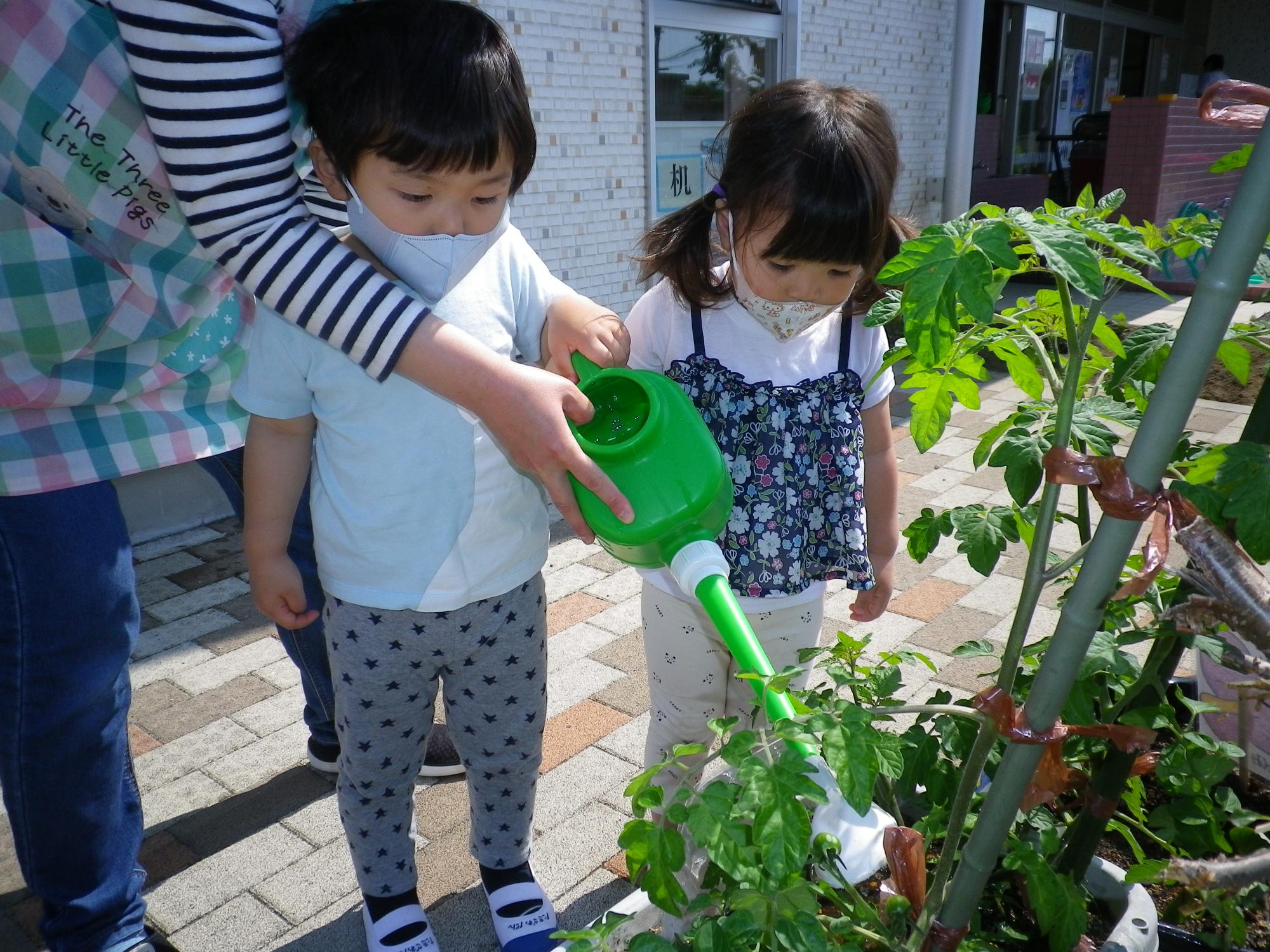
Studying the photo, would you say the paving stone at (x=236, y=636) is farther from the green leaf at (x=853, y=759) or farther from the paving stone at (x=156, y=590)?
the green leaf at (x=853, y=759)

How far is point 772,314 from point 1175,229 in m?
0.57

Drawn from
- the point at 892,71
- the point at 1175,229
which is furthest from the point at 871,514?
the point at 892,71

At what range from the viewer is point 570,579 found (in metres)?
3.24

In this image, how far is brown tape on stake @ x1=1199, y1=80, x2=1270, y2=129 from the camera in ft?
2.62

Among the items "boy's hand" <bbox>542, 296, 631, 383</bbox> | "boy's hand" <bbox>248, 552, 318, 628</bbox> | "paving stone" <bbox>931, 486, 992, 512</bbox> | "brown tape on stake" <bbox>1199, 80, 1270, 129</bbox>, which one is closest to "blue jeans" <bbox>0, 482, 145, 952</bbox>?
"boy's hand" <bbox>248, 552, 318, 628</bbox>

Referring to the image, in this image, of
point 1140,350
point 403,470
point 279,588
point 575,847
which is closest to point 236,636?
point 575,847

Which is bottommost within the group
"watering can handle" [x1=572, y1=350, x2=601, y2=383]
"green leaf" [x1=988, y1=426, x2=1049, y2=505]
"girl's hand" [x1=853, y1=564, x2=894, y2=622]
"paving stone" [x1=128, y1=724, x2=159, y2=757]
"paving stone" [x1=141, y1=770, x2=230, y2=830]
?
"paving stone" [x1=128, y1=724, x2=159, y2=757]

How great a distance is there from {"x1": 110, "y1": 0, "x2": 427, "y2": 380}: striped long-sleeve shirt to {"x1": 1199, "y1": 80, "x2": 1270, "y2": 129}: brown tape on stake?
2.72 feet

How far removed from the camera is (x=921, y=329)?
804 mm

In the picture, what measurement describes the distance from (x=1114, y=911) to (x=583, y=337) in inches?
40.7

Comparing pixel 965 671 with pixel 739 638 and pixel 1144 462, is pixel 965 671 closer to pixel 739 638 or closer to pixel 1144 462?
pixel 739 638

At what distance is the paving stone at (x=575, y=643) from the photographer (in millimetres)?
2717

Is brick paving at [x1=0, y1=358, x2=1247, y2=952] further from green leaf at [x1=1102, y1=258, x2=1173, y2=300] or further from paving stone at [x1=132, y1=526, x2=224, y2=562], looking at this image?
green leaf at [x1=1102, y1=258, x2=1173, y2=300]

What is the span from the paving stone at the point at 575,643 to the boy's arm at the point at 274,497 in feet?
4.18
